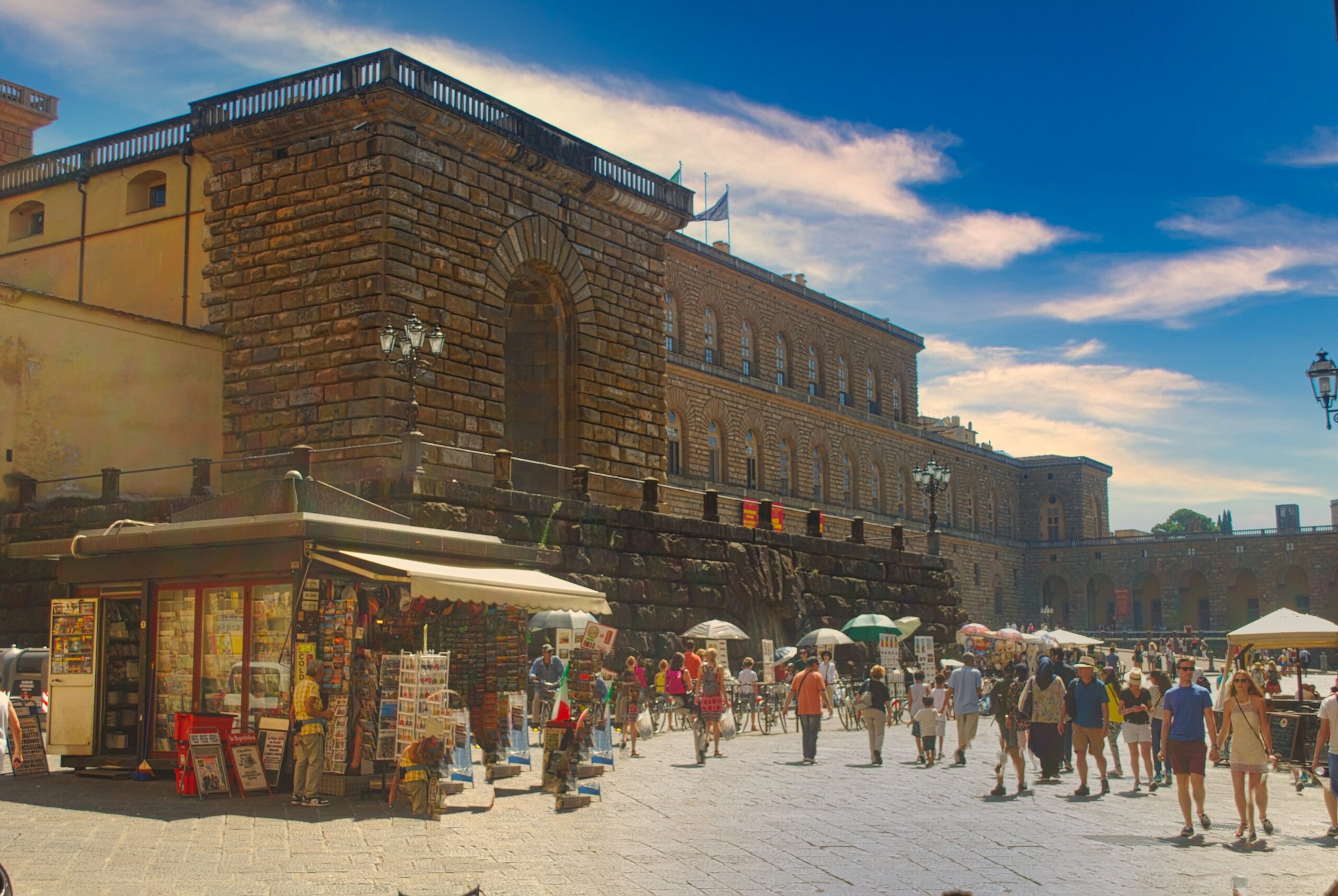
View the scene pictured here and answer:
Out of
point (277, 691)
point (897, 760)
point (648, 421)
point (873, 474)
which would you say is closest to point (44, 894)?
point (277, 691)

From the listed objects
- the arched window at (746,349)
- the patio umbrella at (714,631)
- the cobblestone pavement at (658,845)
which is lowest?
the cobblestone pavement at (658,845)

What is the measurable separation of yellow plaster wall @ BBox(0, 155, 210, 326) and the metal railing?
5.4 inches

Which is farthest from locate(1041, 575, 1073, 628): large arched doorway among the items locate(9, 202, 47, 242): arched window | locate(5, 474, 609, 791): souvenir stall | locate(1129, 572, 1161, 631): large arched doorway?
locate(5, 474, 609, 791): souvenir stall

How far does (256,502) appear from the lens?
43.1 feet

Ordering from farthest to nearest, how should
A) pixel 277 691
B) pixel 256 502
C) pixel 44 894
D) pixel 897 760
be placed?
pixel 897 760, pixel 256 502, pixel 277 691, pixel 44 894

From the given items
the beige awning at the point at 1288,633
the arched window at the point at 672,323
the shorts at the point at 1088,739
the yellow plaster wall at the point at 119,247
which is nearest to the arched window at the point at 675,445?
the arched window at the point at 672,323

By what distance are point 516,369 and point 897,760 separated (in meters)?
9.55

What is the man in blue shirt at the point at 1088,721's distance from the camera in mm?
13219

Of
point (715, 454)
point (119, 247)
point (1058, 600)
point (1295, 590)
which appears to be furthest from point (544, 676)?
point (1295, 590)

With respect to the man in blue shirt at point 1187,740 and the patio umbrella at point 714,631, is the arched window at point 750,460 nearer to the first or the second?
the patio umbrella at point 714,631

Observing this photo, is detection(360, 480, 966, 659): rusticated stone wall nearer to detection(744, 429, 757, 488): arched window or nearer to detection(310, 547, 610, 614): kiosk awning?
detection(310, 547, 610, 614): kiosk awning

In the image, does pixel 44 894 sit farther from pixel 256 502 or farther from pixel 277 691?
pixel 256 502

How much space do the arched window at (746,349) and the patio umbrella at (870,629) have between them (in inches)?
875

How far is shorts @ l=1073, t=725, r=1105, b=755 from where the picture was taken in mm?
13211
